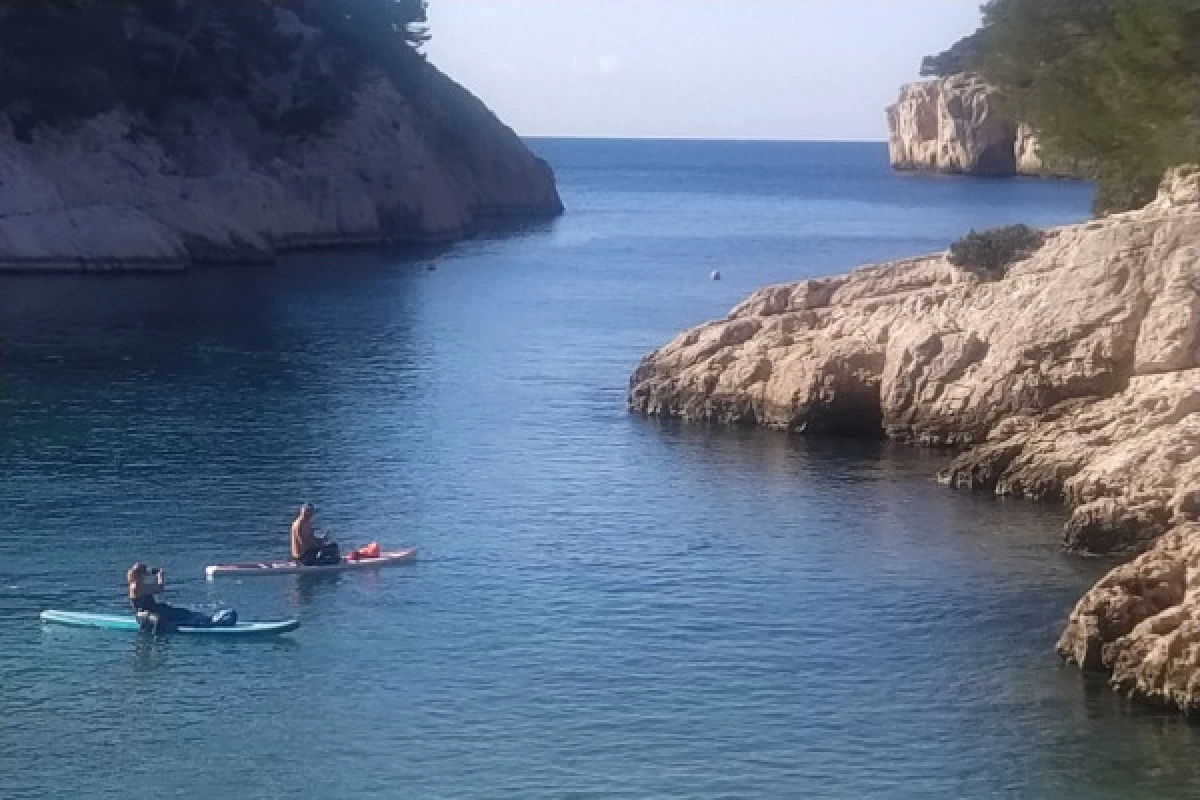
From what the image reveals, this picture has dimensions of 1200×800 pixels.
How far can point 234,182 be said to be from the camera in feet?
351

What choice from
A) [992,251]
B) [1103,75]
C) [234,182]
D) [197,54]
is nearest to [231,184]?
[234,182]

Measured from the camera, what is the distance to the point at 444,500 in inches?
1861

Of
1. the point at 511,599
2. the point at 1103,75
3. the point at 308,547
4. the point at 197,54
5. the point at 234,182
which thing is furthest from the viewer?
the point at 197,54

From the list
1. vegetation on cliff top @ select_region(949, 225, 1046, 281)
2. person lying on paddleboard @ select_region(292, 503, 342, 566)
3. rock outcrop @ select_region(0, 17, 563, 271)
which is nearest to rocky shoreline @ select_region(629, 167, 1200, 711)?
vegetation on cliff top @ select_region(949, 225, 1046, 281)

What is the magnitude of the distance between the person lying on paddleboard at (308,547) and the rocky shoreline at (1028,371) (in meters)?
15.1

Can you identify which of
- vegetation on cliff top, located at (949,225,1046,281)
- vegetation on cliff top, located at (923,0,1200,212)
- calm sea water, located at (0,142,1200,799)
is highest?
vegetation on cliff top, located at (923,0,1200,212)

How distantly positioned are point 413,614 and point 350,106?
289ft

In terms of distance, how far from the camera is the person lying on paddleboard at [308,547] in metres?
40.1

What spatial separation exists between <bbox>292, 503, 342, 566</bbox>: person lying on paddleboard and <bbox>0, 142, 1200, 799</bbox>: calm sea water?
0.58 m

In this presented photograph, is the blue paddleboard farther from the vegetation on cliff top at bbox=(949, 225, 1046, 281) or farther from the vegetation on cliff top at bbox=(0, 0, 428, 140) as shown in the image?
the vegetation on cliff top at bbox=(0, 0, 428, 140)

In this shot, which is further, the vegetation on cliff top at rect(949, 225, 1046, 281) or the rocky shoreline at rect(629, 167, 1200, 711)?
the vegetation on cliff top at rect(949, 225, 1046, 281)

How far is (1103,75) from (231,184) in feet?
236

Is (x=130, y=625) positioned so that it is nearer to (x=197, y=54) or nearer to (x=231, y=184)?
(x=231, y=184)

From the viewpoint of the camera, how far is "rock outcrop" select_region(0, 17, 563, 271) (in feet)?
309
